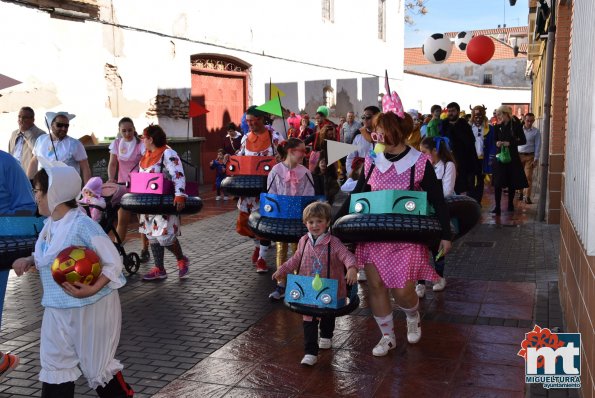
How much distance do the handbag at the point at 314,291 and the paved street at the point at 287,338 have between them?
47 cm

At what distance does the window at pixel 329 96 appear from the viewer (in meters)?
24.5

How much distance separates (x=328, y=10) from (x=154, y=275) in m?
18.3

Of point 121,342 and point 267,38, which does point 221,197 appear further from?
point 121,342

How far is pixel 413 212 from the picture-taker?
4.64 meters

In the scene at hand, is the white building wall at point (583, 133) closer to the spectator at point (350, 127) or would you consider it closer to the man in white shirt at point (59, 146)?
the man in white shirt at point (59, 146)

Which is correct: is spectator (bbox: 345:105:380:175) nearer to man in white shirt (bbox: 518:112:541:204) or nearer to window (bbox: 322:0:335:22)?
man in white shirt (bbox: 518:112:541:204)

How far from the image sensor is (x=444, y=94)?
3959 centimetres

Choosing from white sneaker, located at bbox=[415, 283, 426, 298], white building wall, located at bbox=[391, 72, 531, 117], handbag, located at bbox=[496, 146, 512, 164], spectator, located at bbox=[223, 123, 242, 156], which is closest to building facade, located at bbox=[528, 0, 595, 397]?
white sneaker, located at bbox=[415, 283, 426, 298]

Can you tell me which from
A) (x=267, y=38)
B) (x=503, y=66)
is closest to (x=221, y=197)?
(x=267, y=38)

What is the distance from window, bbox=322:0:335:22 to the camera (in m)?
23.7

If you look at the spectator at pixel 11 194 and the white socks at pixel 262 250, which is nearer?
the spectator at pixel 11 194

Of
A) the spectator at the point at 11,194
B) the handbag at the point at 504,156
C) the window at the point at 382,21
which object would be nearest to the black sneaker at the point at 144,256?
the spectator at the point at 11,194

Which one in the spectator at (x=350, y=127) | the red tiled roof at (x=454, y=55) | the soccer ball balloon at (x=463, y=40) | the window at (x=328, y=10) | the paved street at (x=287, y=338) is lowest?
the paved street at (x=287, y=338)

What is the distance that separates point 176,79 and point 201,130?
1.65 m
